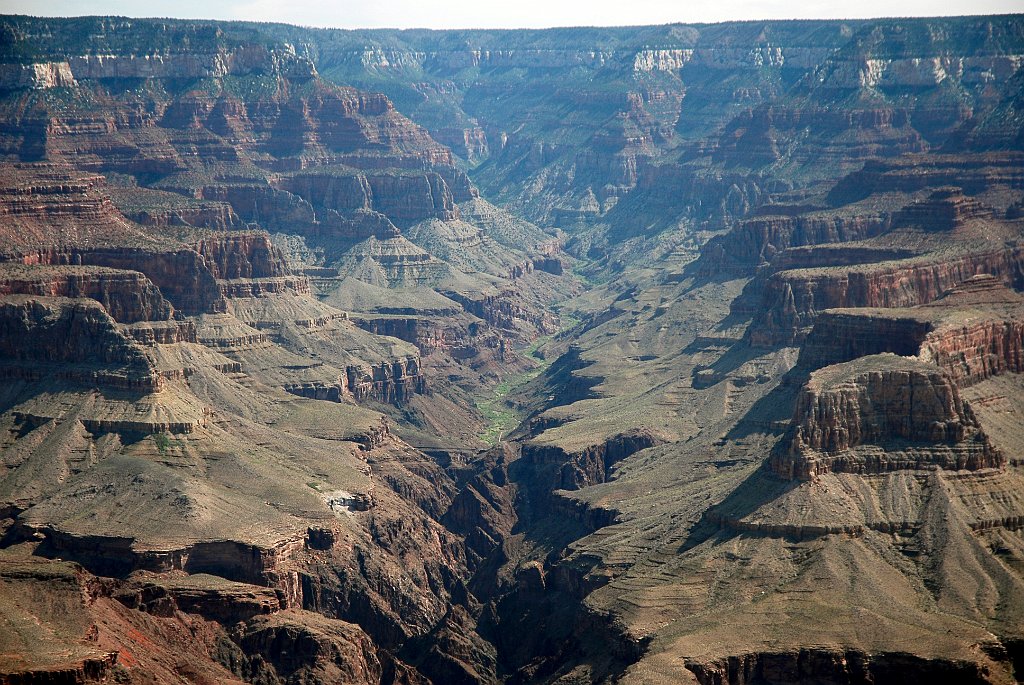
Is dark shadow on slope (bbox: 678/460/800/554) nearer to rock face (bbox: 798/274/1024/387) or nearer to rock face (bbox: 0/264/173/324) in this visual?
rock face (bbox: 798/274/1024/387)

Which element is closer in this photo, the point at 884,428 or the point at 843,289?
the point at 884,428

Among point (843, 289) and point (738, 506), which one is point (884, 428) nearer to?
point (738, 506)

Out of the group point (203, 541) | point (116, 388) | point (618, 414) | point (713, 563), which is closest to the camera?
point (713, 563)

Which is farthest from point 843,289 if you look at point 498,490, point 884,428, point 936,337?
point 884,428

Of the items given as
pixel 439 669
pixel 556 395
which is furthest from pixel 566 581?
pixel 556 395

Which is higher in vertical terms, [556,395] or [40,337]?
[40,337]

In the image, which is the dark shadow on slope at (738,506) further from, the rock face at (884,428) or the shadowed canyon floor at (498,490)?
the rock face at (884,428)

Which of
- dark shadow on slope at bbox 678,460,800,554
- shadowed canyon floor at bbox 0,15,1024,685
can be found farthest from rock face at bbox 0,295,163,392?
dark shadow on slope at bbox 678,460,800,554

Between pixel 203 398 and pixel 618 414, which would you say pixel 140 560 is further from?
pixel 618 414
